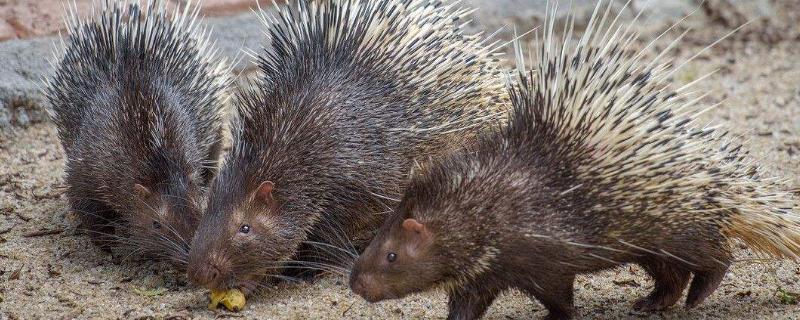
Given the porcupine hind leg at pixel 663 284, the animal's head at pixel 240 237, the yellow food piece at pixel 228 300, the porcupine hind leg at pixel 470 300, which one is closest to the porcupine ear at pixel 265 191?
the animal's head at pixel 240 237

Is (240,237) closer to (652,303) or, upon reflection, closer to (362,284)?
(362,284)

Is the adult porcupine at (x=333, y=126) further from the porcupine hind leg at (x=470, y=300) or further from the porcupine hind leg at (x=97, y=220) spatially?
the porcupine hind leg at (x=97, y=220)

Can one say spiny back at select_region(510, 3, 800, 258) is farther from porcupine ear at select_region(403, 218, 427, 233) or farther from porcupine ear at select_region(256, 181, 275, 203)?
porcupine ear at select_region(256, 181, 275, 203)

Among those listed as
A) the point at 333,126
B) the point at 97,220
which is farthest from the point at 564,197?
the point at 97,220

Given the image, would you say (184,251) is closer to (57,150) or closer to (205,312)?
(205,312)

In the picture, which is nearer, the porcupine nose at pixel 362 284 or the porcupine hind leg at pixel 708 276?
the porcupine nose at pixel 362 284

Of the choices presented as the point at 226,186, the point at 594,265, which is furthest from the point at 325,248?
the point at 594,265
